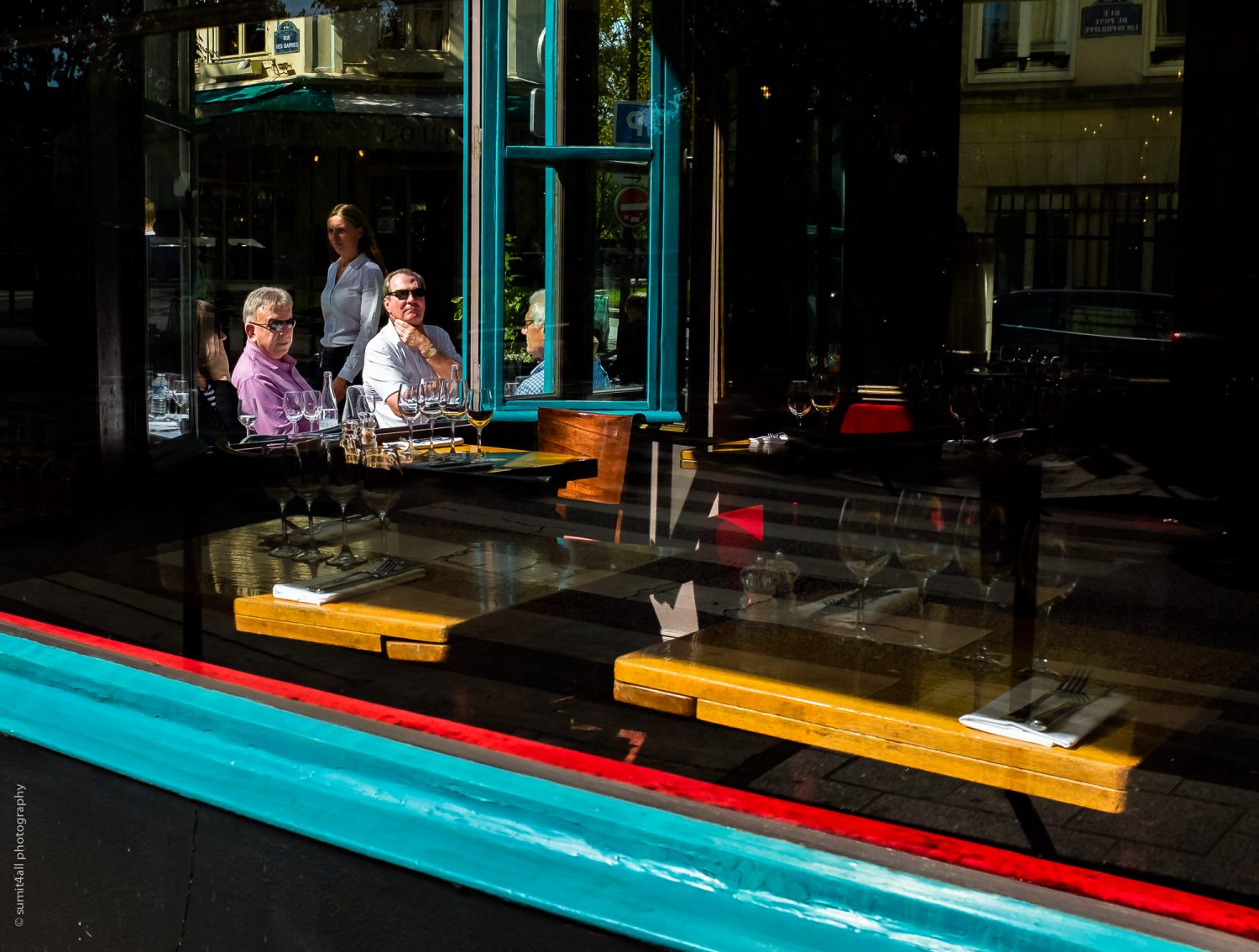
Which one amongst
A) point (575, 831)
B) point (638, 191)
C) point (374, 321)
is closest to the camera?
point (575, 831)

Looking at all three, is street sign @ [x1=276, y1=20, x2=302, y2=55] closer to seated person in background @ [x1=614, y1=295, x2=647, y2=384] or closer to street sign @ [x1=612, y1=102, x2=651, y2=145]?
street sign @ [x1=612, y1=102, x2=651, y2=145]

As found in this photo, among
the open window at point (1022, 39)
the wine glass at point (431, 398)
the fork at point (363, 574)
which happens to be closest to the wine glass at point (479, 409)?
the wine glass at point (431, 398)

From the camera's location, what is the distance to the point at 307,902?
1759mm

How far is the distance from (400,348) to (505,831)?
219 centimetres

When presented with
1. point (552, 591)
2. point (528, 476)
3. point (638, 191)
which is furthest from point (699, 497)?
point (552, 591)

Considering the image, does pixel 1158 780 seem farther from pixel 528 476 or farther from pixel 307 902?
pixel 528 476

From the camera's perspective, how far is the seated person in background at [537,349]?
4141 millimetres

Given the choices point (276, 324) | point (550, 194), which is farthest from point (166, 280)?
point (550, 194)

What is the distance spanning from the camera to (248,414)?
9.35 ft

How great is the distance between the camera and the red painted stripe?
1.20 metres

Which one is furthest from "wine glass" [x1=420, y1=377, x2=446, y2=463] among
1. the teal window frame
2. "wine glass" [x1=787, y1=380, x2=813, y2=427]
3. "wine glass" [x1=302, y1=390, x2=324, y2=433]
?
"wine glass" [x1=787, y1=380, x2=813, y2=427]

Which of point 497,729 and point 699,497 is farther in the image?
A: point 699,497

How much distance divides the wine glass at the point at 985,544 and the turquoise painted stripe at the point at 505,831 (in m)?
0.87

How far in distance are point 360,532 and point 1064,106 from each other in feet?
4.84
